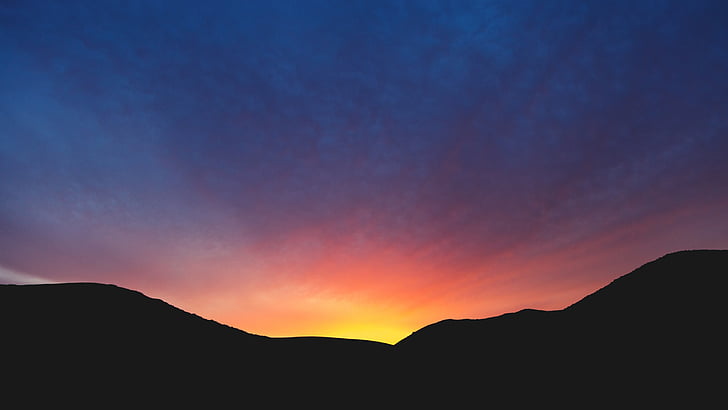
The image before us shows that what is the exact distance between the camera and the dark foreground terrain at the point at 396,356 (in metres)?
21.7

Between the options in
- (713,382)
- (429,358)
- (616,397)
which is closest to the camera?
(713,382)

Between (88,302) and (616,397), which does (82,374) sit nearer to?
(88,302)

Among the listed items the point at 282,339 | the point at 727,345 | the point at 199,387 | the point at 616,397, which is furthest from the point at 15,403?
the point at 727,345

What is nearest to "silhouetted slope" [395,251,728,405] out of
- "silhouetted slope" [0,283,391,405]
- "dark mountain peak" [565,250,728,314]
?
"dark mountain peak" [565,250,728,314]

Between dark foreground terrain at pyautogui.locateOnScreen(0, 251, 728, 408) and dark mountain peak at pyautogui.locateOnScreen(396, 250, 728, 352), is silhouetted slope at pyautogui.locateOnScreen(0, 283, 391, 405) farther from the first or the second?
dark mountain peak at pyautogui.locateOnScreen(396, 250, 728, 352)

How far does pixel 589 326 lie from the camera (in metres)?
31.2

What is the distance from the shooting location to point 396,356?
38.8 meters

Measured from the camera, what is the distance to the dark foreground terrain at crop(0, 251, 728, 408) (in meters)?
21.7

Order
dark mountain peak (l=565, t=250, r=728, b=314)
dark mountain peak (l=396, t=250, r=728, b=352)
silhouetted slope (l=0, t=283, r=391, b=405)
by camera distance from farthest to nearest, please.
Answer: dark mountain peak (l=565, t=250, r=728, b=314) < dark mountain peak (l=396, t=250, r=728, b=352) < silhouetted slope (l=0, t=283, r=391, b=405)

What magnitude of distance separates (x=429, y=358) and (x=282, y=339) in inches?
663

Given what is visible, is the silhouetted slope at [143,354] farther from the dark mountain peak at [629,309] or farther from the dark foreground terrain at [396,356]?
the dark mountain peak at [629,309]

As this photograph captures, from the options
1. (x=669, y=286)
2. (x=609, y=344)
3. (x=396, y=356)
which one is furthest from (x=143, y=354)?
(x=669, y=286)

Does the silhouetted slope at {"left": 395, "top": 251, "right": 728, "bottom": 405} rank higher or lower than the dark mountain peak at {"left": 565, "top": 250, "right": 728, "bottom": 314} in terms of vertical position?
lower

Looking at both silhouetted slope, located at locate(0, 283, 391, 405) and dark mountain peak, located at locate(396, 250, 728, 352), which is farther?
dark mountain peak, located at locate(396, 250, 728, 352)
